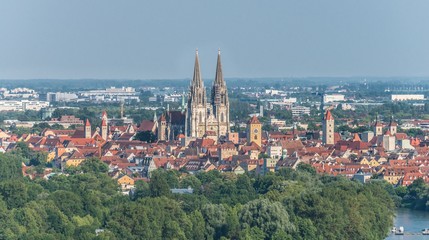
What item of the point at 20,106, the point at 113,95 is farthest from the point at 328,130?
the point at 113,95

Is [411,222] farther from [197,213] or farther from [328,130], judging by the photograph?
[328,130]

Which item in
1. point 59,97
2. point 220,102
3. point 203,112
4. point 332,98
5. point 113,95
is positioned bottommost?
point 113,95

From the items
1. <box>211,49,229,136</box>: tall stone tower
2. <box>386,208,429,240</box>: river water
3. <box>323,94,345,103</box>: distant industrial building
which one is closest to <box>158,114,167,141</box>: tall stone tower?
<box>211,49,229,136</box>: tall stone tower

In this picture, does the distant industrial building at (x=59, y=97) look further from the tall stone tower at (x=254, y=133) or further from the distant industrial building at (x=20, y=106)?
the tall stone tower at (x=254, y=133)

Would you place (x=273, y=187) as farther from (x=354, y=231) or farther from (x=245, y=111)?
(x=245, y=111)

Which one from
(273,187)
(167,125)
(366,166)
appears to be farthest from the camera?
(167,125)

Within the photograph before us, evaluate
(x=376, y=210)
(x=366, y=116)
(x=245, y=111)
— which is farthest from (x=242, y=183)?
(x=245, y=111)

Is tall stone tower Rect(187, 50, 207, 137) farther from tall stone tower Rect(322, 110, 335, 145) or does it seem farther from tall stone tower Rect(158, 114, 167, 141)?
tall stone tower Rect(322, 110, 335, 145)
